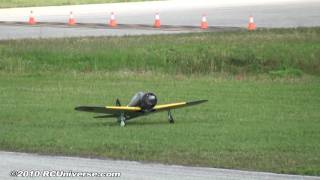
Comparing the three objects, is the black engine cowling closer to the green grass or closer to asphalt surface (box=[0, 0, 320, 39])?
asphalt surface (box=[0, 0, 320, 39])

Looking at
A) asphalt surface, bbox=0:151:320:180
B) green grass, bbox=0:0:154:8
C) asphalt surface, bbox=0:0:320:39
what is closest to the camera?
asphalt surface, bbox=0:151:320:180

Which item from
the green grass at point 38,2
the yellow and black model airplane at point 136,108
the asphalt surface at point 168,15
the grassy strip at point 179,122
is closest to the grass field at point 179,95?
the grassy strip at point 179,122

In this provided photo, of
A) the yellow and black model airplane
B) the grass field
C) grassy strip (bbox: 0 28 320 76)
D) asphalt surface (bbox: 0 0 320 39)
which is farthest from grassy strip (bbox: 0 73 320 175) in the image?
asphalt surface (bbox: 0 0 320 39)

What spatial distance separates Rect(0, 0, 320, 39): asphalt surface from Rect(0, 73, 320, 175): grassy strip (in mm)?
10429

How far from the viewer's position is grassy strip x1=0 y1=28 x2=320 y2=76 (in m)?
27.0

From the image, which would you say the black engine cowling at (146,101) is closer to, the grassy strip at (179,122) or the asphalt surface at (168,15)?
the grassy strip at (179,122)

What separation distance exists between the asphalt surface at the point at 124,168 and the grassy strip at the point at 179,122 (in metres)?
0.49

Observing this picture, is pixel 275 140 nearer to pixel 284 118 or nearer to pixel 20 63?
pixel 284 118

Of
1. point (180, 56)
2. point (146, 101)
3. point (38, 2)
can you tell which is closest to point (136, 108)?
point (146, 101)

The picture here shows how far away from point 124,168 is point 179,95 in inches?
408

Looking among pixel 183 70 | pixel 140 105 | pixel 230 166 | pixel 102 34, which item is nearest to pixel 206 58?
pixel 183 70

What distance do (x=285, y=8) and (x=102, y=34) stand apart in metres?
16.4

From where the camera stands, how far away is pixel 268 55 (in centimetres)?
2752

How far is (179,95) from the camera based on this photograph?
22141 mm
